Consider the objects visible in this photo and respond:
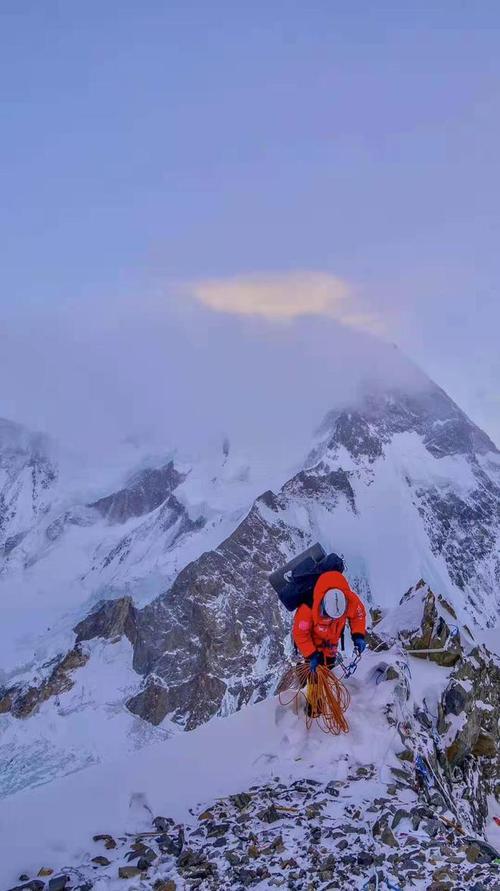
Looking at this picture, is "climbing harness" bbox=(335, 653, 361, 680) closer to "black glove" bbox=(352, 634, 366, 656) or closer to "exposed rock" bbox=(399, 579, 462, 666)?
"black glove" bbox=(352, 634, 366, 656)

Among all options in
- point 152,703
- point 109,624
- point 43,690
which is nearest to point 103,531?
point 109,624

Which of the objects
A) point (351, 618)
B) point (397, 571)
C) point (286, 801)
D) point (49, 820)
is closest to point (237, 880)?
point (286, 801)

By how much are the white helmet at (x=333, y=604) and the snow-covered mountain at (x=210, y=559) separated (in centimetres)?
8013

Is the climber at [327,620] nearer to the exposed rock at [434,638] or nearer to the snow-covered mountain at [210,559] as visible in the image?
the exposed rock at [434,638]

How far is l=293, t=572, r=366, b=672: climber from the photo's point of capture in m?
10.6

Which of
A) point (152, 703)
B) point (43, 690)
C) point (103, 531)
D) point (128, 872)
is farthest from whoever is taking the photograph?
point (103, 531)

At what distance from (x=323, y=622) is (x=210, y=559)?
110m

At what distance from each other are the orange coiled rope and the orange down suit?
1.23 feet

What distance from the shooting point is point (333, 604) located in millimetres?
10609

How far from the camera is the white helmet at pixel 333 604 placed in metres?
10.6

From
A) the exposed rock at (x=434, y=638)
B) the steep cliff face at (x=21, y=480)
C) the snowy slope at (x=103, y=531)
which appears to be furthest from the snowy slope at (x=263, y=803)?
the steep cliff face at (x=21, y=480)

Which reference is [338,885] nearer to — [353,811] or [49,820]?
[353,811]

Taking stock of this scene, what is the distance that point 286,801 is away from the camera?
8.95 meters

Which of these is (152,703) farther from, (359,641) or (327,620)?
(327,620)
